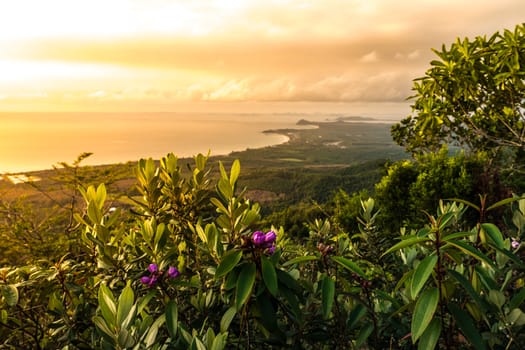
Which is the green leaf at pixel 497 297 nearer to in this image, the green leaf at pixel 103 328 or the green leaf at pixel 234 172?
the green leaf at pixel 234 172

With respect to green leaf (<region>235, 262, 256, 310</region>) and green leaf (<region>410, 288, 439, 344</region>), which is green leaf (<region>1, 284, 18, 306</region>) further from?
green leaf (<region>410, 288, 439, 344</region>)

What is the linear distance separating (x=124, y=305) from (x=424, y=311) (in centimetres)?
79

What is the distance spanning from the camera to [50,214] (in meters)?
5.65

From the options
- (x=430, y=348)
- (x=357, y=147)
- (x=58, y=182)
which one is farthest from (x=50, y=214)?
(x=357, y=147)

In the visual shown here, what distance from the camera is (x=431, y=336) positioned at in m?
0.81

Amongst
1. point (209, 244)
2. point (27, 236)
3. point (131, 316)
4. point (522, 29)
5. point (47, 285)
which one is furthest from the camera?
point (522, 29)

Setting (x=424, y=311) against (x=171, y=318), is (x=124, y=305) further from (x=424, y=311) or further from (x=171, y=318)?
(x=424, y=311)

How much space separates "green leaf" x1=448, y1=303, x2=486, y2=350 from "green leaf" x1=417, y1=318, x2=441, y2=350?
0.05 metres

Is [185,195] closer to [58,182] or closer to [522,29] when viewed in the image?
[58,182]

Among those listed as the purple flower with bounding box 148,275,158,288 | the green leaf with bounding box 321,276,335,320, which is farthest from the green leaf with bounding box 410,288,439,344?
the purple flower with bounding box 148,275,158,288

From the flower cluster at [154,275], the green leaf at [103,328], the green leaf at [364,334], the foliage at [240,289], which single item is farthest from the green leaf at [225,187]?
the green leaf at [364,334]

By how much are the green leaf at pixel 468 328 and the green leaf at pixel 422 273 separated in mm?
171

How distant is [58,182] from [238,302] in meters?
5.62

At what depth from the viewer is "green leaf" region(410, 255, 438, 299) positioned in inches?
28.7
